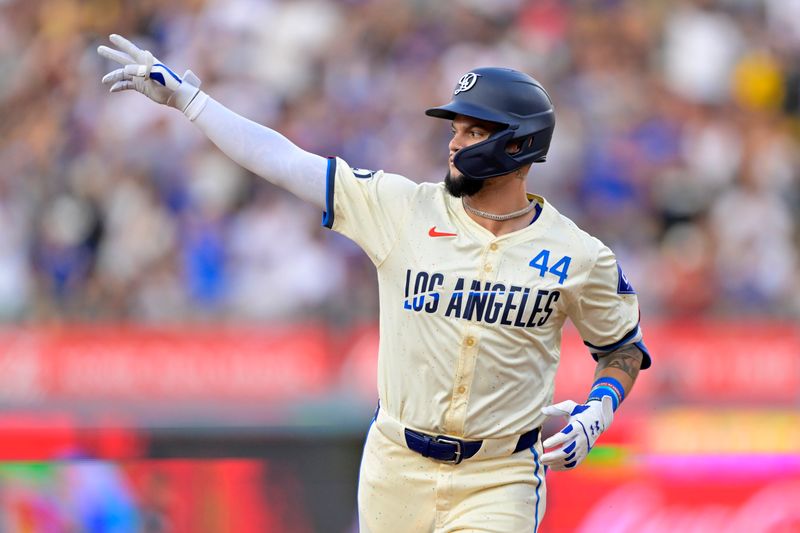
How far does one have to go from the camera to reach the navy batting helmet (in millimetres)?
5117

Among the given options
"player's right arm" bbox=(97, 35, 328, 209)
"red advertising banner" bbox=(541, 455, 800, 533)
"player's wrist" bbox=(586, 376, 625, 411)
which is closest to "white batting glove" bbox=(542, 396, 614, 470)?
"player's wrist" bbox=(586, 376, 625, 411)

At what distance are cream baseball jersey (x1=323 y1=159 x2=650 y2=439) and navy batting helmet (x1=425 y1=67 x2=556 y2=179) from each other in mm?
233

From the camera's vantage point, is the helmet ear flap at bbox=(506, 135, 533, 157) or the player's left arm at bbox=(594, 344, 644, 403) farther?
the player's left arm at bbox=(594, 344, 644, 403)

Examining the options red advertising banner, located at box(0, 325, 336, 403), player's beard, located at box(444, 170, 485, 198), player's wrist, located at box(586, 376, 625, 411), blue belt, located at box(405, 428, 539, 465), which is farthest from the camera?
red advertising banner, located at box(0, 325, 336, 403)

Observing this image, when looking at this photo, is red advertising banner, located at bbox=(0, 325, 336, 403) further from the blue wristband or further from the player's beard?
the player's beard

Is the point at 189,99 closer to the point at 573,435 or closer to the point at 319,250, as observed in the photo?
the point at 573,435

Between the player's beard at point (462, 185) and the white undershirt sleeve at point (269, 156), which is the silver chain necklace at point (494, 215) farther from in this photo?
the white undershirt sleeve at point (269, 156)

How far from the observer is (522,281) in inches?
201

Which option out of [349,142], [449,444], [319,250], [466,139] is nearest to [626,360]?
[449,444]

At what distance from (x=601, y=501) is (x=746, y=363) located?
10.2ft

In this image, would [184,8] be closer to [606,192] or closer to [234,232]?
[234,232]

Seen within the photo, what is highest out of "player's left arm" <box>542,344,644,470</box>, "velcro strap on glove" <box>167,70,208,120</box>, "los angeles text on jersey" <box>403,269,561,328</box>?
"velcro strap on glove" <box>167,70,208,120</box>

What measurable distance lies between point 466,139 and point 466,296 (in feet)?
1.89

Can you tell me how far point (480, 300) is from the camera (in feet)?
16.7
